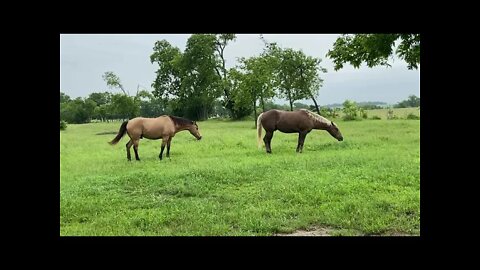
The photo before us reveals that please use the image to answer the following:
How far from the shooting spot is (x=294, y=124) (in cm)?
479

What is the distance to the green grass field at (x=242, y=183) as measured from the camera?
10.4ft

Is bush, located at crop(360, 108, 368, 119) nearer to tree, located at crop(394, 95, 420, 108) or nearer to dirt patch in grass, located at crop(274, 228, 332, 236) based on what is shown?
tree, located at crop(394, 95, 420, 108)

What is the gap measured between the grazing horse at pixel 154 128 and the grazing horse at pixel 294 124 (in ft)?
2.74

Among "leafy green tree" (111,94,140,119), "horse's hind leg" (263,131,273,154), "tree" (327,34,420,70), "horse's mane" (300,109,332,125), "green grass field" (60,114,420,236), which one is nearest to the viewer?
"green grass field" (60,114,420,236)

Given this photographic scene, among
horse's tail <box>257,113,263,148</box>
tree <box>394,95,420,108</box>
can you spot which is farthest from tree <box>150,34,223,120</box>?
tree <box>394,95,420,108</box>

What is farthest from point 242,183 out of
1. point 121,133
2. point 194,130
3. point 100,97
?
point 100,97

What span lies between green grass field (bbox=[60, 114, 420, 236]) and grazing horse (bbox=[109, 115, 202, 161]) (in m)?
0.08

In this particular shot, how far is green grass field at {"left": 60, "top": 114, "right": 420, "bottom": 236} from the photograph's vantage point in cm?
317

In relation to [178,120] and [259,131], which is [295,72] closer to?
[259,131]
